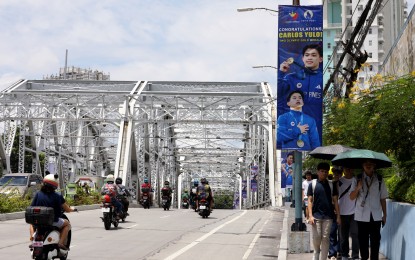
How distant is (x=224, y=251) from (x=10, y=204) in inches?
528

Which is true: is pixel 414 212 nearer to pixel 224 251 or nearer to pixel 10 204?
pixel 224 251

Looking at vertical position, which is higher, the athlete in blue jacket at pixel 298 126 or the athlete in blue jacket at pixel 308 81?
the athlete in blue jacket at pixel 308 81

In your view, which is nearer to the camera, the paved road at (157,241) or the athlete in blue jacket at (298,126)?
the paved road at (157,241)

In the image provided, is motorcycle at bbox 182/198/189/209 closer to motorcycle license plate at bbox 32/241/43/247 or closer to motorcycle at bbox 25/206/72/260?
motorcycle at bbox 25/206/72/260

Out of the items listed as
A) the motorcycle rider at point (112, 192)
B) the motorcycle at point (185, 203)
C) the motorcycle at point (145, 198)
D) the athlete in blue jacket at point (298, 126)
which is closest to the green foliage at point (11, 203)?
the motorcycle rider at point (112, 192)

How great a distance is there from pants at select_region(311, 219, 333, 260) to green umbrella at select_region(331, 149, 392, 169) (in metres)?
1.11

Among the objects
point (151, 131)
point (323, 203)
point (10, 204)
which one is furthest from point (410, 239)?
point (151, 131)

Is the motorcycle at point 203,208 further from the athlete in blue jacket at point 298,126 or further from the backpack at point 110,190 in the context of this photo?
the athlete in blue jacket at point 298,126

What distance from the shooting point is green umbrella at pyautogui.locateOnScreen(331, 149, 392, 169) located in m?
10.7

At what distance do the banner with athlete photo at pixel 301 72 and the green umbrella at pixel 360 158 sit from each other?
3400 millimetres

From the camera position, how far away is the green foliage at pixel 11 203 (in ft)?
83.9

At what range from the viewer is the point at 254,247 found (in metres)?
17.0

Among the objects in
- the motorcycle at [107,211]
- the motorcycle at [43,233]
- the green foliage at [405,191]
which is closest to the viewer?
the motorcycle at [43,233]

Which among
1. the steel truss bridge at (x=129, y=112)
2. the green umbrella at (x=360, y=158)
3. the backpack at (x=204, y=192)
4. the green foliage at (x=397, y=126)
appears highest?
the steel truss bridge at (x=129, y=112)
